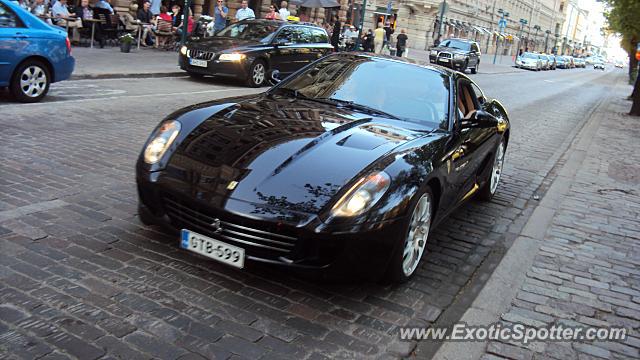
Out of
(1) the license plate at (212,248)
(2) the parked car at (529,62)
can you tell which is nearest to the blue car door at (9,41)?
(1) the license plate at (212,248)

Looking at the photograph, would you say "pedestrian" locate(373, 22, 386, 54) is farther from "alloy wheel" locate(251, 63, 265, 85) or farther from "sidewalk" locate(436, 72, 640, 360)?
"sidewalk" locate(436, 72, 640, 360)

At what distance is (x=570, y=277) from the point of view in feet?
16.0

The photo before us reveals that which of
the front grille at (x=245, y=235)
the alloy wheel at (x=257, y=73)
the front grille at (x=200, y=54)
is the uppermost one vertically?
the front grille at (x=200, y=54)

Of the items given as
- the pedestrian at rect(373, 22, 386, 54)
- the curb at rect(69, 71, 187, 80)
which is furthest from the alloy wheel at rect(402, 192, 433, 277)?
the pedestrian at rect(373, 22, 386, 54)

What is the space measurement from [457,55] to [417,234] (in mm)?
31275

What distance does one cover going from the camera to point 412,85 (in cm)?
529

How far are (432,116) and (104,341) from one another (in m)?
3.06

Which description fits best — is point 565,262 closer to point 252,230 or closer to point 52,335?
point 252,230

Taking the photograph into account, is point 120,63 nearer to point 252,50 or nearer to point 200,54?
point 200,54

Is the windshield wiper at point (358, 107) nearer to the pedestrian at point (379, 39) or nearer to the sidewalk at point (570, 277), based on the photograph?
the sidewalk at point (570, 277)

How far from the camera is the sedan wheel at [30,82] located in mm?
9156

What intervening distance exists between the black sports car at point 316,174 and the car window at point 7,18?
5.61 m

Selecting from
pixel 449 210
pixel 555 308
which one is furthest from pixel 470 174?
pixel 555 308

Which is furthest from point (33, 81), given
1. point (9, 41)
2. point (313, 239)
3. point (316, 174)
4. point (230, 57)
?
point (313, 239)
